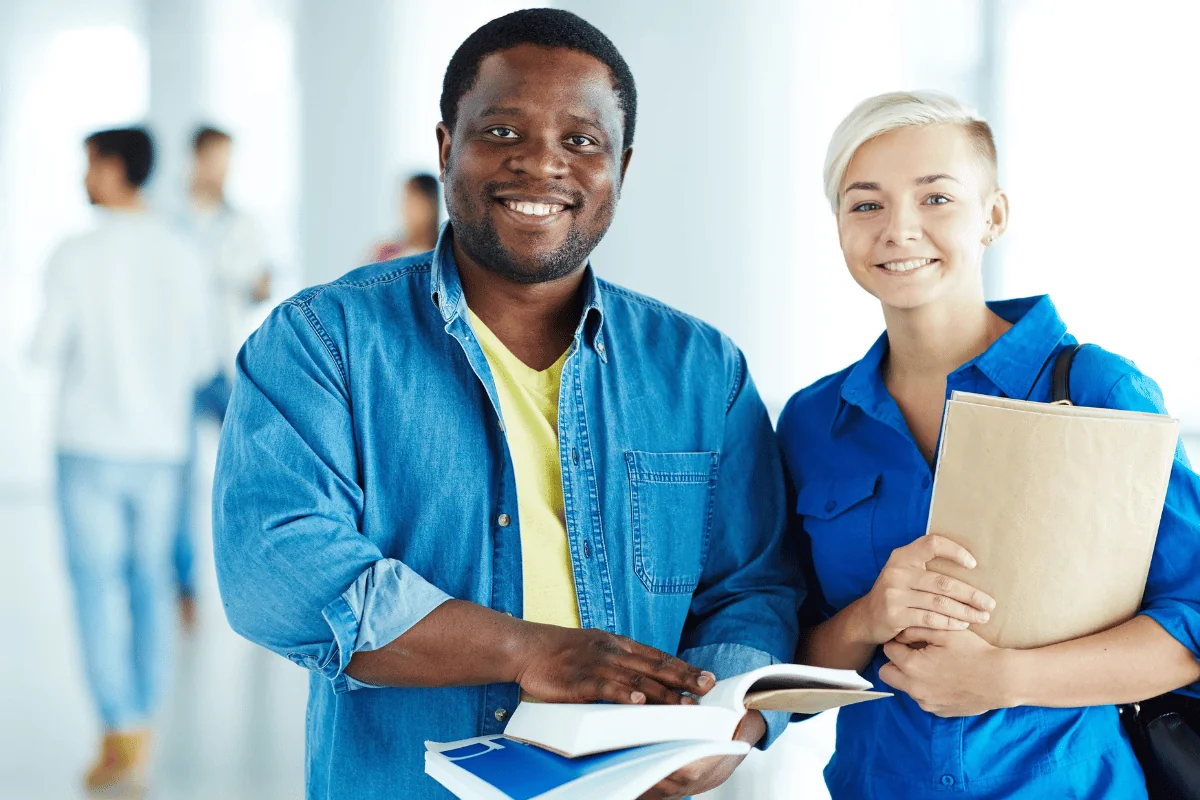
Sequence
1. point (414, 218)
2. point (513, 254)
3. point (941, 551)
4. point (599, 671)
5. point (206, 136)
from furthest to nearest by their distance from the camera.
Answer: point (414, 218) < point (206, 136) < point (513, 254) < point (941, 551) < point (599, 671)

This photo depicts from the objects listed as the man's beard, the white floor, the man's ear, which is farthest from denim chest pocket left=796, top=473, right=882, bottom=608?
the white floor

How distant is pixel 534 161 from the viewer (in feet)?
4.90

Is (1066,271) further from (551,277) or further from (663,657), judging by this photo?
(663,657)

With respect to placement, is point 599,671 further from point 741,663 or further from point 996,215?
point 996,215

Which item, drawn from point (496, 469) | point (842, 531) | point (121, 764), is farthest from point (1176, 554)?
point (121, 764)

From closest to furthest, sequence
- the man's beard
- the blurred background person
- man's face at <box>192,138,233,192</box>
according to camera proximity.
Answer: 1. the man's beard
2. man's face at <box>192,138,233,192</box>
3. the blurred background person

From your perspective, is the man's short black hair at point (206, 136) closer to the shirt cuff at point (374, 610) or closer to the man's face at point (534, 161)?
the man's face at point (534, 161)

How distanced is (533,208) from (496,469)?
0.38 meters

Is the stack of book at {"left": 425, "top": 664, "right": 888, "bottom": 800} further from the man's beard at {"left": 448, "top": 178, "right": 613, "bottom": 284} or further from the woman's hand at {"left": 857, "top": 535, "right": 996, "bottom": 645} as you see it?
the man's beard at {"left": 448, "top": 178, "right": 613, "bottom": 284}

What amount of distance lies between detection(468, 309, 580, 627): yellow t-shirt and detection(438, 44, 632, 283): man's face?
14 centimetres

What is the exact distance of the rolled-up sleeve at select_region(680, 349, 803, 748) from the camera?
1.51m

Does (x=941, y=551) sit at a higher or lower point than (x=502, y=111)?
lower

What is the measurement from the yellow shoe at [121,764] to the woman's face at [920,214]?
348cm

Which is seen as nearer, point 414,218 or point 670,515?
point 670,515
